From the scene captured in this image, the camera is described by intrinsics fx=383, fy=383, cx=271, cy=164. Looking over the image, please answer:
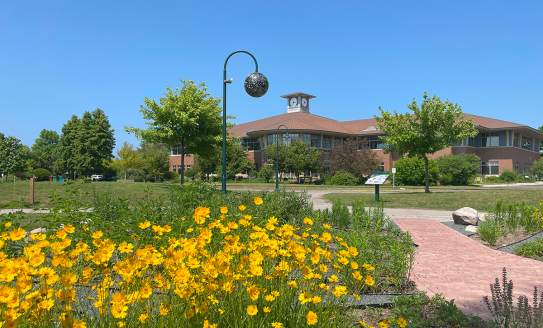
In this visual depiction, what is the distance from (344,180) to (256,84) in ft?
98.1

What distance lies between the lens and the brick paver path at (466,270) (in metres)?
4.36

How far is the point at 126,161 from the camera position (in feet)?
171

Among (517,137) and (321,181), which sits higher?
(517,137)

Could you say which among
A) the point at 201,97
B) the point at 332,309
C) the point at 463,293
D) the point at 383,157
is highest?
the point at 201,97

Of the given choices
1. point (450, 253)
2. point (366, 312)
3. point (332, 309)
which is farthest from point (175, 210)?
point (450, 253)

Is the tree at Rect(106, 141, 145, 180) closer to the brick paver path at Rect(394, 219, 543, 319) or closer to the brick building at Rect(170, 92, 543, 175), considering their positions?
the brick building at Rect(170, 92, 543, 175)

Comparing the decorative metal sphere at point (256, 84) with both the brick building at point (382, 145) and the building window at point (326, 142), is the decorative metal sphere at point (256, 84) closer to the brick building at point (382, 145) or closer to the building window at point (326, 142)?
the brick building at point (382, 145)

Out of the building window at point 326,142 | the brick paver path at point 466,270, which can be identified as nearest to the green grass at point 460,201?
the brick paver path at point 466,270

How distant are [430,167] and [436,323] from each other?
1529 inches

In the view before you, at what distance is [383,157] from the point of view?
51.1m

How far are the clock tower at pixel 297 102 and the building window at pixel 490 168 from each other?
26.9 m

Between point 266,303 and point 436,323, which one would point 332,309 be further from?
point 436,323

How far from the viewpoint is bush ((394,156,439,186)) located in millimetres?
38500

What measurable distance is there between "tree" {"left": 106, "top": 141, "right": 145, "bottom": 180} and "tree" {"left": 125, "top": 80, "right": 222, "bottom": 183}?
2617cm
